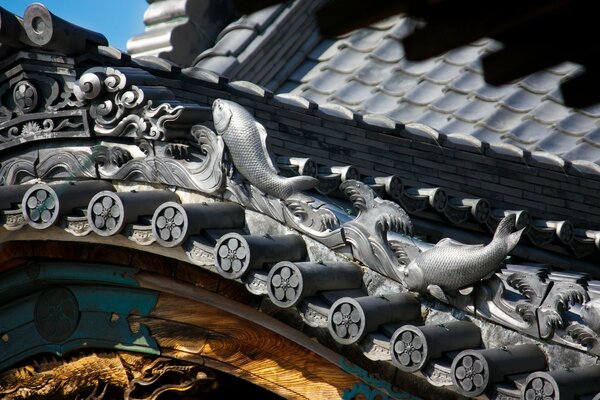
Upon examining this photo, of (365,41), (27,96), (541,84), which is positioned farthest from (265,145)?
(365,41)

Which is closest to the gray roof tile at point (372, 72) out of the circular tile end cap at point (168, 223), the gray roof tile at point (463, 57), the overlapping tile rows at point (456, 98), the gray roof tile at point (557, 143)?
the overlapping tile rows at point (456, 98)

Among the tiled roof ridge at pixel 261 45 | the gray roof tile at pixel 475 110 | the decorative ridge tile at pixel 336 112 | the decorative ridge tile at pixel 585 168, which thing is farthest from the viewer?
the tiled roof ridge at pixel 261 45

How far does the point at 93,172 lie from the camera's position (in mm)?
5168

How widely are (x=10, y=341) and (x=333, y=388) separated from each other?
1.90m

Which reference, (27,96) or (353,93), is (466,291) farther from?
(353,93)

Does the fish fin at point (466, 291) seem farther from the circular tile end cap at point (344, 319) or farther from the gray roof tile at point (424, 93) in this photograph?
the gray roof tile at point (424, 93)

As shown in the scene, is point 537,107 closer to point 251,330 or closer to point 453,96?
point 453,96

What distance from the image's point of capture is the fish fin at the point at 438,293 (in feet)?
14.0

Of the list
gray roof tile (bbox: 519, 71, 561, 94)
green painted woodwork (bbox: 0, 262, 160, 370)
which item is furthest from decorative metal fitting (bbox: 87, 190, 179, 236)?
gray roof tile (bbox: 519, 71, 561, 94)

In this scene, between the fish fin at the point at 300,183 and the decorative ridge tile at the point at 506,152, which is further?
the decorative ridge tile at the point at 506,152

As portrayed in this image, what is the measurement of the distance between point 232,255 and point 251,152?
0.62 m

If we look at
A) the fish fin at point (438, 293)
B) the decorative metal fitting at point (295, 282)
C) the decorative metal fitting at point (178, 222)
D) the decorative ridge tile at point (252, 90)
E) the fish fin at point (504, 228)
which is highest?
the decorative metal fitting at point (178, 222)

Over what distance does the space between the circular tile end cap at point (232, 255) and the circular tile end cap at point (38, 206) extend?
37.9 inches

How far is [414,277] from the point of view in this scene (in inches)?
171
